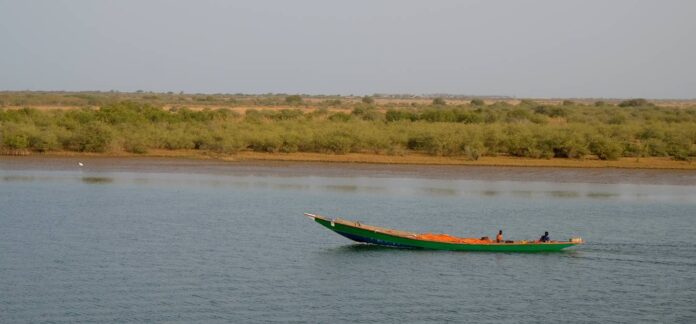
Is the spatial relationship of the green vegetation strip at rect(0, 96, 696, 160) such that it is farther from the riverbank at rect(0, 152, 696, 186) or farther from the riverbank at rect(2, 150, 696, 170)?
the riverbank at rect(0, 152, 696, 186)

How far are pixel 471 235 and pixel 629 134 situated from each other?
30662 millimetres

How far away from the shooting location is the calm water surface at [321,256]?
70.5 ft

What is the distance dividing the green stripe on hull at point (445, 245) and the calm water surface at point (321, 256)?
27 centimetres

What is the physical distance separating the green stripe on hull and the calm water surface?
0.27m

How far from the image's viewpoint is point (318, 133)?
56.1 m

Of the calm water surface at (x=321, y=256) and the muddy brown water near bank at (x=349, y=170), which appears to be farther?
the muddy brown water near bank at (x=349, y=170)

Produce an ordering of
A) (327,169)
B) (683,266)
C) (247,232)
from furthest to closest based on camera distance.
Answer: (327,169)
(247,232)
(683,266)

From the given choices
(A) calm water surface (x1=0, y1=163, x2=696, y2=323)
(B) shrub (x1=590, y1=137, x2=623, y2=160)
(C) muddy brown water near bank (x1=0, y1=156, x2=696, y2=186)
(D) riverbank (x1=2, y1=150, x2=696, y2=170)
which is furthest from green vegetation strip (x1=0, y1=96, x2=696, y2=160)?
(A) calm water surface (x1=0, y1=163, x2=696, y2=323)

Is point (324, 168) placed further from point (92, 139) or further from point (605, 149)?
point (605, 149)

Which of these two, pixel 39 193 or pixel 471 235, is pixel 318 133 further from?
pixel 471 235

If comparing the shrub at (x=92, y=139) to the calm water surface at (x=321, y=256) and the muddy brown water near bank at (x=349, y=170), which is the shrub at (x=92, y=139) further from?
the calm water surface at (x=321, y=256)

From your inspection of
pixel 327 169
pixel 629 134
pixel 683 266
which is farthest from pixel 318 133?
pixel 683 266

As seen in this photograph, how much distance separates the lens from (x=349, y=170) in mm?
48906

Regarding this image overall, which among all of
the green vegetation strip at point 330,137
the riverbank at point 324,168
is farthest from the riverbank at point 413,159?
the green vegetation strip at point 330,137
